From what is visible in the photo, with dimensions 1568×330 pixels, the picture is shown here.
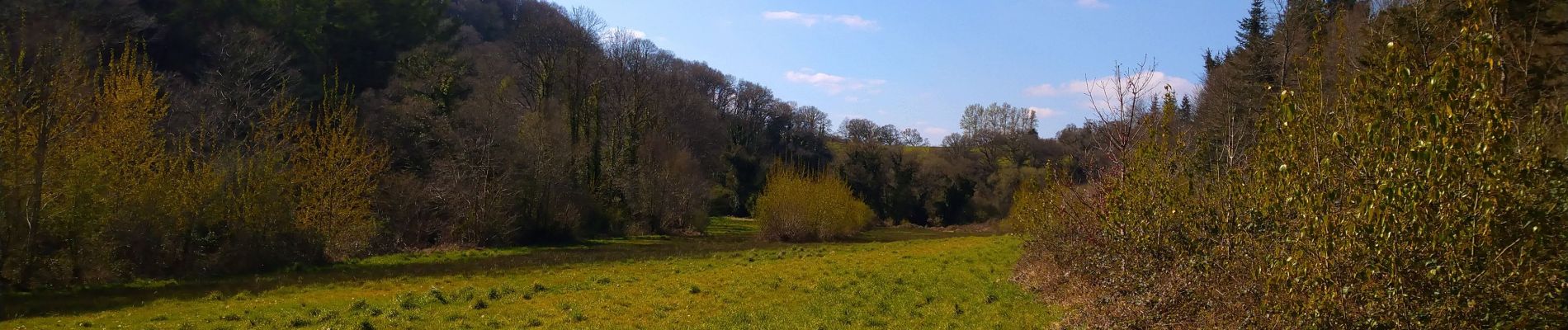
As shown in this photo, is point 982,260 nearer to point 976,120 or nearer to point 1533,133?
point 1533,133

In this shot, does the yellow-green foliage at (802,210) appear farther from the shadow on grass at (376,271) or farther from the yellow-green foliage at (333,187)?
the yellow-green foliage at (333,187)

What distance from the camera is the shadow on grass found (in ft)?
51.3

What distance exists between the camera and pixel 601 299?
15773 mm

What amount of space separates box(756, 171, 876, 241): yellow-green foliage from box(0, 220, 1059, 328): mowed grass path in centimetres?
2029

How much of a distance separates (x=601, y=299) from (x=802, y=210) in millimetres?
29905

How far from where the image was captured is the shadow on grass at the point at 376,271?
1563 centimetres

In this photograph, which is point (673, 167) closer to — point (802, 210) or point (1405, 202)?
point (802, 210)

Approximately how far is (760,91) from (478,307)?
238 feet

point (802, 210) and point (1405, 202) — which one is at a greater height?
point (1405, 202)

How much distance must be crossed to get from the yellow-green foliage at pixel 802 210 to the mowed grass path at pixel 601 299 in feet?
66.6

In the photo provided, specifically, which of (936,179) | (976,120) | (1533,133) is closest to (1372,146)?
(1533,133)

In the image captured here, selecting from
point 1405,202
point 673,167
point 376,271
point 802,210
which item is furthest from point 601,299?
point 673,167

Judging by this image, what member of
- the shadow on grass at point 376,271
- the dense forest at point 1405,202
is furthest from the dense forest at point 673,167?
the shadow on grass at point 376,271

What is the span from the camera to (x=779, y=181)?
46.5m
